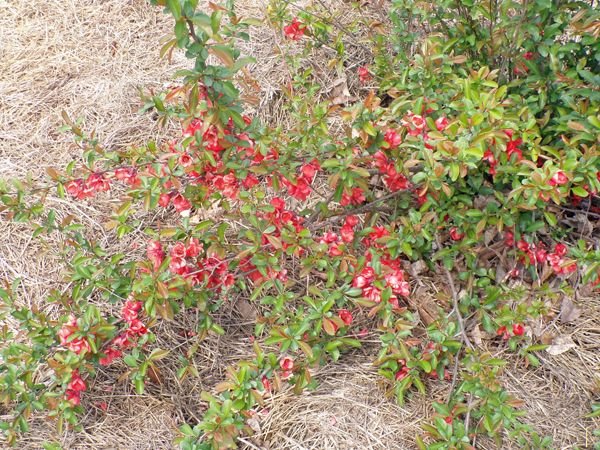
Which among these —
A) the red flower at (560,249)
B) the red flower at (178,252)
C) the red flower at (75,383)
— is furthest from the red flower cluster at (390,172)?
the red flower at (75,383)

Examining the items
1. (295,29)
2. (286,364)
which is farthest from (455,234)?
(295,29)

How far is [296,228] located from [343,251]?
168mm

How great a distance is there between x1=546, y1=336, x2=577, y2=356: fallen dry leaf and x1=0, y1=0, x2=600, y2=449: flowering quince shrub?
0.06 meters

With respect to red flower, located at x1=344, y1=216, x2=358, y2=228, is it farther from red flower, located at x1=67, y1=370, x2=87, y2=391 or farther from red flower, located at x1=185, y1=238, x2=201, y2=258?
red flower, located at x1=67, y1=370, x2=87, y2=391

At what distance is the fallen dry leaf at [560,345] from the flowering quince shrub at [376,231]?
0.06 meters

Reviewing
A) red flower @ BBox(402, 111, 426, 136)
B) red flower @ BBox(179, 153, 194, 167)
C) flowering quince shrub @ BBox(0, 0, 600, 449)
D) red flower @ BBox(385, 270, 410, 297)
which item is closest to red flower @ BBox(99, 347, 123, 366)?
flowering quince shrub @ BBox(0, 0, 600, 449)

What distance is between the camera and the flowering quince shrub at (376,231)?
1.80 metres

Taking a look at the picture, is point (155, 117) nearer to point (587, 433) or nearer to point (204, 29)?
point (204, 29)

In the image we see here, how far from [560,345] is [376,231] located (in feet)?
2.44

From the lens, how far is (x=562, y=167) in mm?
1837

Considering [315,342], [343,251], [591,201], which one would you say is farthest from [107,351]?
[591,201]

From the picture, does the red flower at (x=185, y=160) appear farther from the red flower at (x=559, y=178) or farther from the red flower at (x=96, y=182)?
the red flower at (x=559, y=178)

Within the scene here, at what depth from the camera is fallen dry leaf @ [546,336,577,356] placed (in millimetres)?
2139

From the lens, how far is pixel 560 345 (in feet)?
7.06
